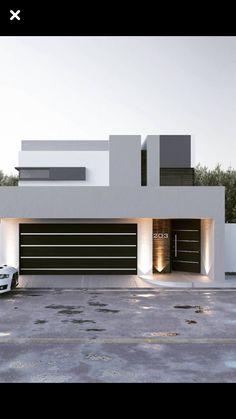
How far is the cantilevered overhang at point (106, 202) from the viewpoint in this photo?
15.1 metres

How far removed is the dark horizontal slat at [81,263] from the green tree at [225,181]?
70.0 ft

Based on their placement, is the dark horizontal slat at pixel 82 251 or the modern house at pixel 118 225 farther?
the dark horizontal slat at pixel 82 251

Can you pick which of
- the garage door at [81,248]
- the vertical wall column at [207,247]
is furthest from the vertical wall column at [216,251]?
the garage door at [81,248]

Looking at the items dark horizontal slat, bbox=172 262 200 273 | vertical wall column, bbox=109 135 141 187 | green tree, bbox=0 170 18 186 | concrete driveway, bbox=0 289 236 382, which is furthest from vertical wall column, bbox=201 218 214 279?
green tree, bbox=0 170 18 186

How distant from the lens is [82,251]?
16766 mm

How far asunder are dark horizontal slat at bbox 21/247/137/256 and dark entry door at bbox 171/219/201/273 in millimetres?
2247

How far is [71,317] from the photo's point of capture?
9.76m

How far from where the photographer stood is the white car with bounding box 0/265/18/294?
12682 millimetres

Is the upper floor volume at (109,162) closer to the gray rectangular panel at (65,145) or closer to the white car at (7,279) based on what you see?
the gray rectangular panel at (65,145)

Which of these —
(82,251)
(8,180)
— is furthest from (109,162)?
(8,180)

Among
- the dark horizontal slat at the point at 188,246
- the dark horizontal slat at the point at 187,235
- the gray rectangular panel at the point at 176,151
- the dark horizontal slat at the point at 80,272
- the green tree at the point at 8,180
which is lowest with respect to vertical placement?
the dark horizontal slat at the point at 80,272
